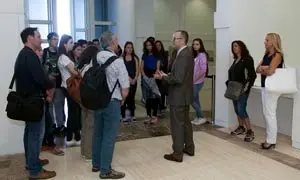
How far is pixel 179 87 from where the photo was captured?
4.09 meters

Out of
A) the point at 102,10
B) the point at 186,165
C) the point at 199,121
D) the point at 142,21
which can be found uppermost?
the point at 102,10

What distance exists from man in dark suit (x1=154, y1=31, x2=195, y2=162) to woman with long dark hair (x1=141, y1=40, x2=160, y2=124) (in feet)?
6.30

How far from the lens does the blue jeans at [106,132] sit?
3545mm

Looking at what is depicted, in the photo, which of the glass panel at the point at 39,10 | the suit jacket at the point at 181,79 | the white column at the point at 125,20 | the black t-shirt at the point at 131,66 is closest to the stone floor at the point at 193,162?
the suit jacket at the point at 181,79

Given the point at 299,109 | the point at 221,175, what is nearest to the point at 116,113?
the point at 221,175

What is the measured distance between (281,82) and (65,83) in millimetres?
2880

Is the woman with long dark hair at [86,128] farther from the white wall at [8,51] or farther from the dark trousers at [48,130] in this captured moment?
the white wall at [8,51]

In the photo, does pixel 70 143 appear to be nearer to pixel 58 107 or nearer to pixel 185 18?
pixel 58 107

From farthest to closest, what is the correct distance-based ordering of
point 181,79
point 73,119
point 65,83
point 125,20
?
point 125,20 → point 73,119 → point 65,83 → point 181,79

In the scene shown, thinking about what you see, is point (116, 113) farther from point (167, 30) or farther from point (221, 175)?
point (167, 30)

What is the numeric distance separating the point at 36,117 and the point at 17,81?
427 mm

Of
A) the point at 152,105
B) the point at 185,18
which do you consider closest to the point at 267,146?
the point at 152,105

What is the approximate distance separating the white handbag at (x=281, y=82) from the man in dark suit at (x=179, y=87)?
3.73 ft

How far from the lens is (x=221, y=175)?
12.4 ft
